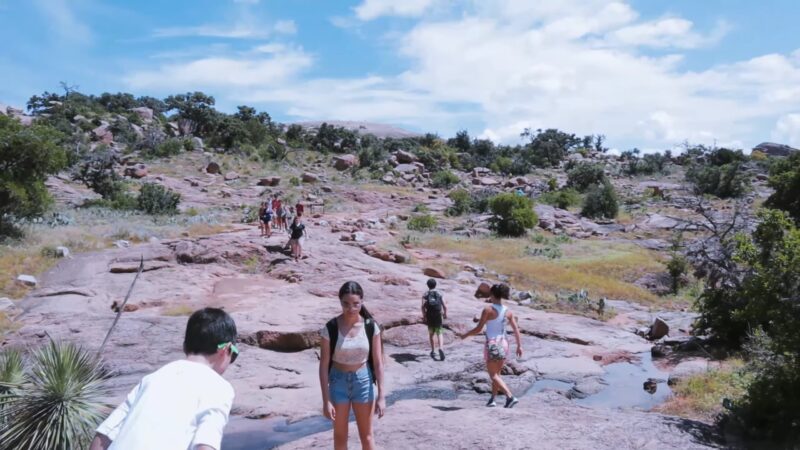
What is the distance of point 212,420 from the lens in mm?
2033

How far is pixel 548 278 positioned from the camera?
2136 centimetres

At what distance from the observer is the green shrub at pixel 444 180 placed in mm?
49469

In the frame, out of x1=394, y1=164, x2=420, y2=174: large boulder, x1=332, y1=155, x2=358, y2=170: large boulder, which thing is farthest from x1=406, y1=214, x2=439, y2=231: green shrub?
x1=332, y1=155, x2=358, y2=170: large boulder

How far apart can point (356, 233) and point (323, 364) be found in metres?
20.2

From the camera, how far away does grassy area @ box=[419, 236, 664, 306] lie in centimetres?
2061

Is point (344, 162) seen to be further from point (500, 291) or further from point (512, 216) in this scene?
point (500, 291)

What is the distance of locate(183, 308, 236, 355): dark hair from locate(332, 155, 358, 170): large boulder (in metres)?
48.8

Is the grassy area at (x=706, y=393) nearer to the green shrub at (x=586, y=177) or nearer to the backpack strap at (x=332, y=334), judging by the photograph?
the backpack strap at (x=332, y=334)

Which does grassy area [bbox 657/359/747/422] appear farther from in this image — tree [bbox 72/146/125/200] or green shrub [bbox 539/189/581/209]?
green shrub [bbox 539/189/581/209]

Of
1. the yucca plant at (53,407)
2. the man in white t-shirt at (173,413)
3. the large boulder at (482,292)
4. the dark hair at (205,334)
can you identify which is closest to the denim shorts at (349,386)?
the yucca plant at (53,407)

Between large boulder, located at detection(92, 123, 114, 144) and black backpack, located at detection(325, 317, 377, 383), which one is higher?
large boulder, located at detection(92, 123, 114, 144)

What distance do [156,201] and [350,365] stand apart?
26.4m

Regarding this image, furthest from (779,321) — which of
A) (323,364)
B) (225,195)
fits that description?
(225,195)

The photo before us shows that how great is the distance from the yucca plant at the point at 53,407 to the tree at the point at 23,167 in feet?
50.6
